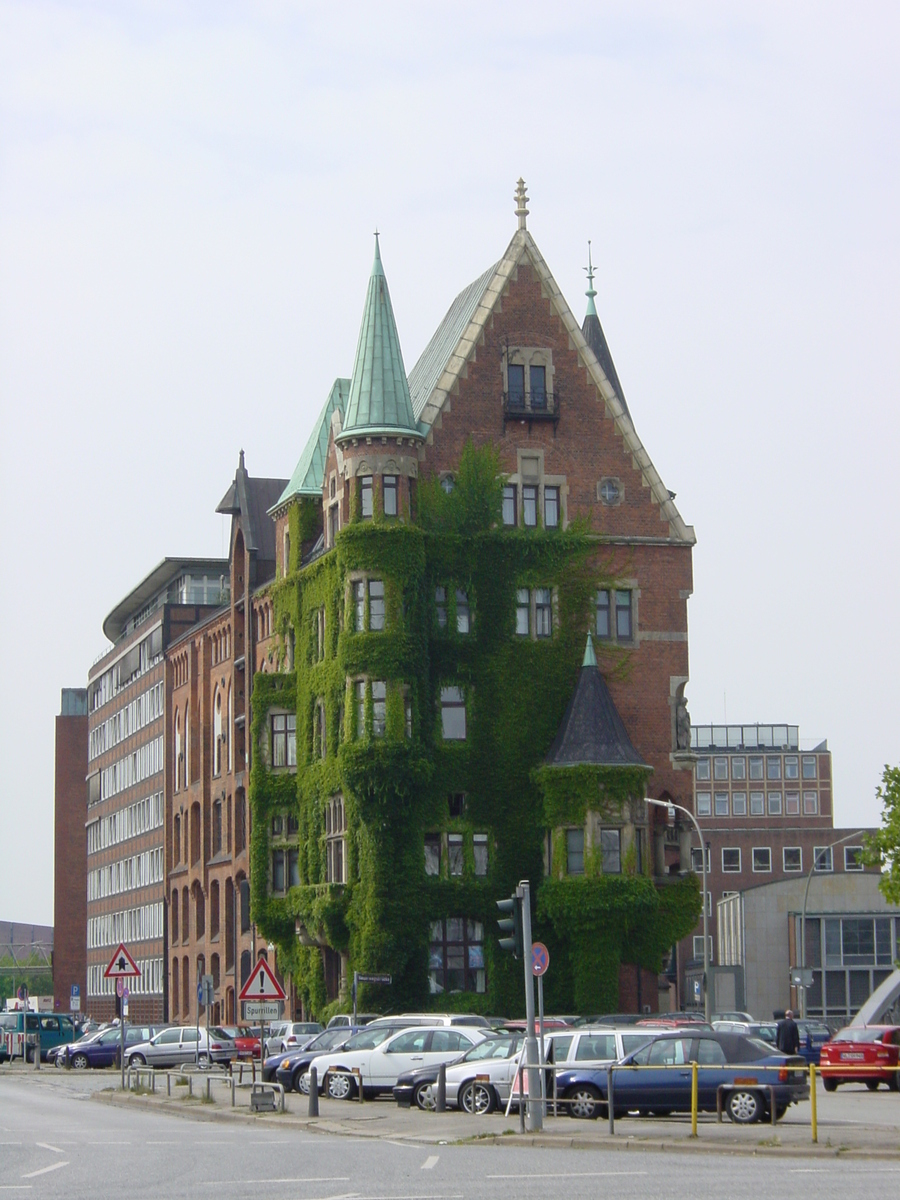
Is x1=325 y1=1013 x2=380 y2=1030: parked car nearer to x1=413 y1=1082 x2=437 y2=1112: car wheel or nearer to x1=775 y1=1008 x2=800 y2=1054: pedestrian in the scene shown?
x1=775 y1=1008 x2=800 y2=1054: pedestrian

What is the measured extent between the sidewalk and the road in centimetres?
44

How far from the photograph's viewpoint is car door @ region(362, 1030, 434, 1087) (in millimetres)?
42062

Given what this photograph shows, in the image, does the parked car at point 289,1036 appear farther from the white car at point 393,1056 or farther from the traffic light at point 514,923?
the traffic light at point 514,923

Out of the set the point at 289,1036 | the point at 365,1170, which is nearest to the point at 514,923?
the point at 365,1170

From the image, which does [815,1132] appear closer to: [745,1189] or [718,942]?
[745,1189]

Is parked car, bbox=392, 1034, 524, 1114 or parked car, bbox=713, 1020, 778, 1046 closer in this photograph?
parked car, bbox=392, 1034, 524, 1114

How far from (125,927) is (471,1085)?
85733 mm

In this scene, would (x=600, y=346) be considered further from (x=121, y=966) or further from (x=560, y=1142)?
(x=560, y=1142)

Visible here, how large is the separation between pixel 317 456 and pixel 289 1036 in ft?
94.8

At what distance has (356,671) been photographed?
69875 millimetres

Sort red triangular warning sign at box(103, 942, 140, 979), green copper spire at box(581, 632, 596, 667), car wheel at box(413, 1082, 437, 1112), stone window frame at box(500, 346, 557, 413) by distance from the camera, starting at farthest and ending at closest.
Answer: stone window frame at box(500, 346, 557, 413) < green copper spire at box(581, 632, 596, 667) < red triangular warning sign at box(103, 942, 140, 979) < car wheel at box(413, 1082, 437, 1112)

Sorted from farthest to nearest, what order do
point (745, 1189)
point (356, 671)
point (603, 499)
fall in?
point (603, 499) → point (356, 671) → point (745, 1189)

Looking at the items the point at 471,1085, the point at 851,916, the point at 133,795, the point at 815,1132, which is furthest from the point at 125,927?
the point at 815,1132

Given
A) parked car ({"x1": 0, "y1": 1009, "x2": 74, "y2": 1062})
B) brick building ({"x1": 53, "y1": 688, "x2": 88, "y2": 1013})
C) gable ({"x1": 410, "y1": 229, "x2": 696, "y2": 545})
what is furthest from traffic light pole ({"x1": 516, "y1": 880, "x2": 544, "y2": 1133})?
brick building ({"x1": 53, "y1": 688, "x2": 88, "y2": 1013})
